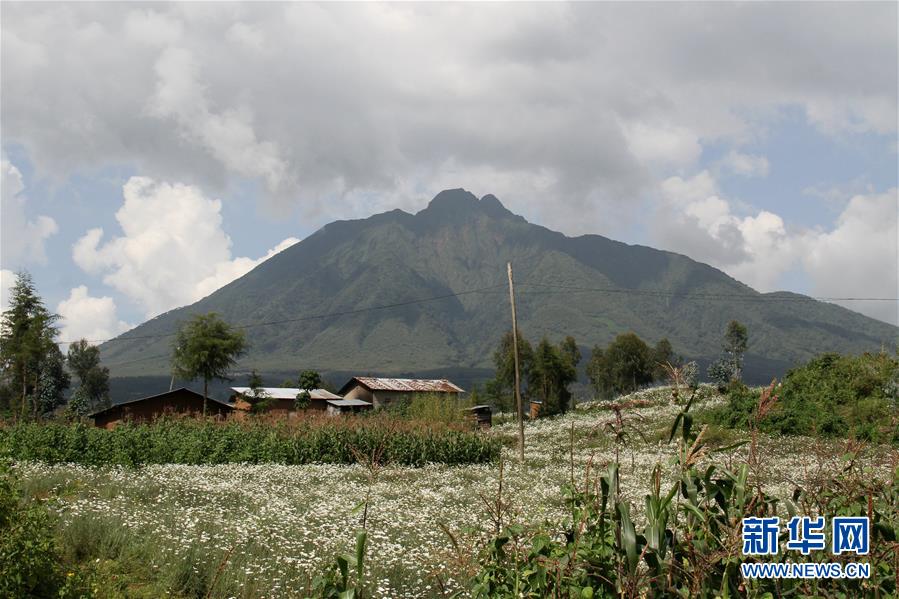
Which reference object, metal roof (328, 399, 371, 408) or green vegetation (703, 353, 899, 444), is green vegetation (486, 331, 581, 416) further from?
green vegetation (703, 353, 899, 444)

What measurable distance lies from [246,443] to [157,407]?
3459 centimetres

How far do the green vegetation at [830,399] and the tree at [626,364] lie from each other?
62816 millimetres

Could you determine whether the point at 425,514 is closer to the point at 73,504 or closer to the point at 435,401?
the point at 73,504

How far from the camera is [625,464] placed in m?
24.6

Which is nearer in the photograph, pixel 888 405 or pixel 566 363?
pixel 888 405

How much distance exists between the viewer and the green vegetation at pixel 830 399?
31686mm

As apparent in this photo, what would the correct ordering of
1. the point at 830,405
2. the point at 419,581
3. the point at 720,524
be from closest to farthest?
the point at 720,524, the point at 419,581, the point at 830,405

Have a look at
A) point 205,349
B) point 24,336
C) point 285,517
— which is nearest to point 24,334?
point 24,336

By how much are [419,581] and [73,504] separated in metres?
7.22

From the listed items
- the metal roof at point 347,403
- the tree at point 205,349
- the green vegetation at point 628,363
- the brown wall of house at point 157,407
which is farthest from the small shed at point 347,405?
the green vegetation at point 628,363

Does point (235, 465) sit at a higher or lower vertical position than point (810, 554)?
lower

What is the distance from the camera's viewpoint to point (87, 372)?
4604 inches

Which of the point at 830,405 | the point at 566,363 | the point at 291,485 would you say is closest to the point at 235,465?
the point at 291,485

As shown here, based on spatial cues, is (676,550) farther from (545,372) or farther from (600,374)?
(600,374)
